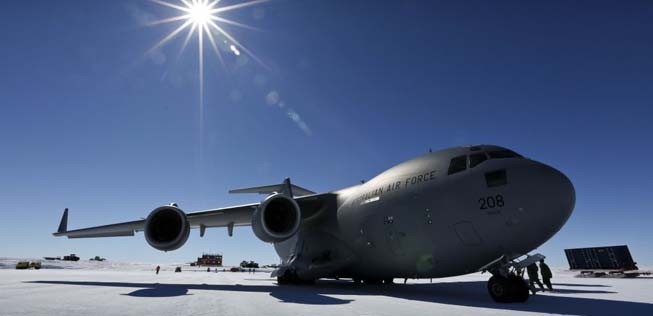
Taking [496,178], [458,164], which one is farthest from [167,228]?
[496,178]

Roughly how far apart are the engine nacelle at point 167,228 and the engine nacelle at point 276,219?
9.31 feet

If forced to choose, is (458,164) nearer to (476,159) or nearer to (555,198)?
(476,159)

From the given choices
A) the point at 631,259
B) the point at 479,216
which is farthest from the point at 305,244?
the point at 631,259

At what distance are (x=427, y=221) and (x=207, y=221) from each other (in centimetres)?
1061

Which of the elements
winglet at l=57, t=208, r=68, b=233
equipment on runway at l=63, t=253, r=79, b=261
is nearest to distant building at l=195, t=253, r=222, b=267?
equipment on runway at l=63, t=253, r=79, b=261

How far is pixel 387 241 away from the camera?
9.98 meters

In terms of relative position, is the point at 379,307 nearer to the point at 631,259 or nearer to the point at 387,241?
the point at 387,241

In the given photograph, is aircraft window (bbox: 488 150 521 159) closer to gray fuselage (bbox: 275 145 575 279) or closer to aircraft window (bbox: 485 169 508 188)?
gray fuselage (bbox: 275 145 575 279)

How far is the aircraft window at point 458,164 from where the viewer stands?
8305mm

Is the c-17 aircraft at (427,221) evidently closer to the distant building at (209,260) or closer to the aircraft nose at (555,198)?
the aircraft nose at (555,198)

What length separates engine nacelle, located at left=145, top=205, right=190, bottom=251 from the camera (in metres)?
12.2

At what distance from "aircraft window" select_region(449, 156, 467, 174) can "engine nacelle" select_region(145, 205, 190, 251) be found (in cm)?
876

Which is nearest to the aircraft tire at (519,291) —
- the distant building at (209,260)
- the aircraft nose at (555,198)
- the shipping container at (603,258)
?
the aircraft nose at (555,198)

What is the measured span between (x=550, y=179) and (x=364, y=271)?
6511mm
